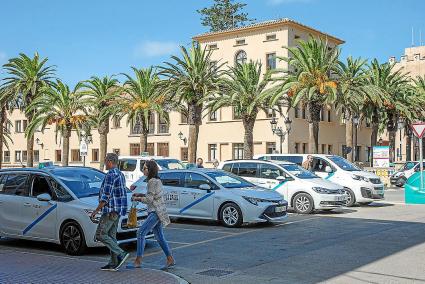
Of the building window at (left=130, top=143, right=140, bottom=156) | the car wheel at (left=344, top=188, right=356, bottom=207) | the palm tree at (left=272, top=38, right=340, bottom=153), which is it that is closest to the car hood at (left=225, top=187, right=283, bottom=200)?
the car wheel at (left=344, top=188, right=356, bottom=207)

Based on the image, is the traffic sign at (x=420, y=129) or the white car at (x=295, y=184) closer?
the white car at (x=295, y=184)

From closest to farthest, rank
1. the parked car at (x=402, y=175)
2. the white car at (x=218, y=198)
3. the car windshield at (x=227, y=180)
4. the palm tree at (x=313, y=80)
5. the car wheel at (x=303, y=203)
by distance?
1. the white car at (x=218, y=198)
2. the car windshield at (x=227, y=180)
3. the car wheel at (x=303, y=203)
4. the palm tree at (x=313, y=80)
5. the parked car at (x=402, y=175)

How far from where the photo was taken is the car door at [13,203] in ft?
37.1

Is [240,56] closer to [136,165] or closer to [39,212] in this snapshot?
[136,165]

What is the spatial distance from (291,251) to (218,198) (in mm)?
4205

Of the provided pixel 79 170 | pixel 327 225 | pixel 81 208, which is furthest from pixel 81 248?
pixel 327 225

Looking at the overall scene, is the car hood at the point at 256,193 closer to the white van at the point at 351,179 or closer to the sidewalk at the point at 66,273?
the sidewalk at the point at 66,273

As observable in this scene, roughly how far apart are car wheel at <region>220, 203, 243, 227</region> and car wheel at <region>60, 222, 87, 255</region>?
4.76 metres

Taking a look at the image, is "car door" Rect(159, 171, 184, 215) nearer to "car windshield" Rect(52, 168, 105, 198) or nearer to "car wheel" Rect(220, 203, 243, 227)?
"car wheel" Rect(220, 203, 243, 227)

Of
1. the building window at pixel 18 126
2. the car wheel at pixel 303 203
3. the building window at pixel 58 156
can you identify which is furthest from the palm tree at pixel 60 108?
the car wheel at pixel 303 203

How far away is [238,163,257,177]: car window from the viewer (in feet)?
59.6

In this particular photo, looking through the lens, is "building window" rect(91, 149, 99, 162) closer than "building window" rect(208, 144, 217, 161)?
No

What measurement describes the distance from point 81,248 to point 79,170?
197 cm

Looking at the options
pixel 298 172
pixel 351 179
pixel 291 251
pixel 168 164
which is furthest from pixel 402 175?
pixel 291 251
